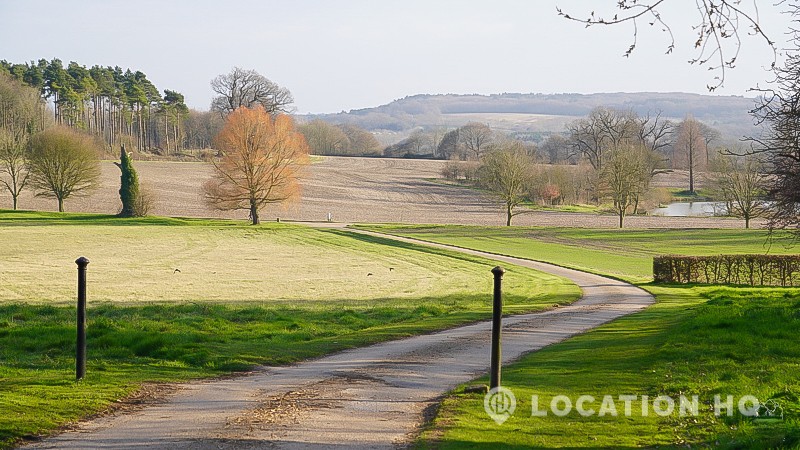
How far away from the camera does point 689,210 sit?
106750 millimetres

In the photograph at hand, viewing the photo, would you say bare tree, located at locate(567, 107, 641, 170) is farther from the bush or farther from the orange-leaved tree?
the bush

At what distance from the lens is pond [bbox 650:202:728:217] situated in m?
95.4

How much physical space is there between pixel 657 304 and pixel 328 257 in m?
27.7

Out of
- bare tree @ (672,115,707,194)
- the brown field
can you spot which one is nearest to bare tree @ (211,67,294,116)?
the brown field

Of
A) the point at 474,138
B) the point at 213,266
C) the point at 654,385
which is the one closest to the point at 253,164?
the point at 213,266

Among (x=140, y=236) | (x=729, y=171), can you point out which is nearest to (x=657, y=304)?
(x=140, y=236)

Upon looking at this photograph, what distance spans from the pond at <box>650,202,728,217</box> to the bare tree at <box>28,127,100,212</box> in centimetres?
6398

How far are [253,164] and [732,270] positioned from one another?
49079 millimetres

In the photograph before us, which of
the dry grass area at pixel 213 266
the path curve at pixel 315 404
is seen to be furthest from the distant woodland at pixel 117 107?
the path curve at pixel 315 404

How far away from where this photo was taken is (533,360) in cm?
1280

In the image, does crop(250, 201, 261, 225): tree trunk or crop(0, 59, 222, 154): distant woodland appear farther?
crop(0, 59, 222, 154): distant woodland

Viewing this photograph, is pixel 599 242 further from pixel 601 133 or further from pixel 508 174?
pixel 601 133

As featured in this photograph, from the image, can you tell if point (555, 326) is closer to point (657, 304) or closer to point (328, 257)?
point (657, 304)

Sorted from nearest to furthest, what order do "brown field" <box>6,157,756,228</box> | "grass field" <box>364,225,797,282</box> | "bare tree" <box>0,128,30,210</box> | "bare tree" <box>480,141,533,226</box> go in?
"grass field" <box>364,225,797,282</box>
"bare tree" <box>0,128,30,210</box>
"bare tree" <box>480,141,533,226</box>
"brown field" <box>6,157,756,228</box>
